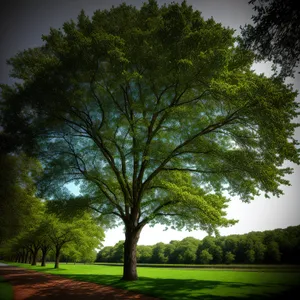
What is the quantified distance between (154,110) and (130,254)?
951 cm

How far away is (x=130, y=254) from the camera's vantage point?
14.4 m

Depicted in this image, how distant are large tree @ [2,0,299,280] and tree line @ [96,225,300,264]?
2719 centimetres

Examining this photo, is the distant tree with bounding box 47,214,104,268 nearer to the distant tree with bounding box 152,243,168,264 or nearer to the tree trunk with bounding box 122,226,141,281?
the tree trunk with bounding box 122,226,141,281

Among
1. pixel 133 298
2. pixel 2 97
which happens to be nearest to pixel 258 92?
pixel 133 298

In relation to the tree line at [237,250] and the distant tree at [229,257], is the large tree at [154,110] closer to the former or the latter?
the tree line at [237,250]

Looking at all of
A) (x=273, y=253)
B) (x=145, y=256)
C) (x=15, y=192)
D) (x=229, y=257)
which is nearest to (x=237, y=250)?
(x=229, y=257)

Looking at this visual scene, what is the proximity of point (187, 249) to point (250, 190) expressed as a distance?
91823 mm

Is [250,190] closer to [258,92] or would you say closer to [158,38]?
[258,92]

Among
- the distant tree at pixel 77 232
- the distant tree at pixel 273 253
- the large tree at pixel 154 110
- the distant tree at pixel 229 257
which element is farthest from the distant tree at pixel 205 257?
the large tree at pixel 154 110

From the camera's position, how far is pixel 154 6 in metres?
12.7

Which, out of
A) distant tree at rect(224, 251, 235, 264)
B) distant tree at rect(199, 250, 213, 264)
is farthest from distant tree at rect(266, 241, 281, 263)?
distant tree at rect(199, 250, 213, 264)

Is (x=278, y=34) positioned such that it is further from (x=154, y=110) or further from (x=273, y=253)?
(x=273, y=253)

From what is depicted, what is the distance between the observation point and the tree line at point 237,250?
Result: 56.9 metres

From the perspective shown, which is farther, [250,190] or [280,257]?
[280,257]
